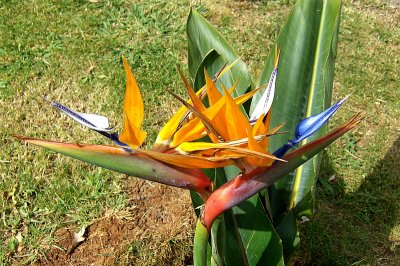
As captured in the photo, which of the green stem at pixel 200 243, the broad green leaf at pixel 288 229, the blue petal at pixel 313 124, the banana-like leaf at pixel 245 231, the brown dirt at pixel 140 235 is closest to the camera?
the blue petal at pixel 313 124

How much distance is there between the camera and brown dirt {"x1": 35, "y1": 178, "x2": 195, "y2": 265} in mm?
1787

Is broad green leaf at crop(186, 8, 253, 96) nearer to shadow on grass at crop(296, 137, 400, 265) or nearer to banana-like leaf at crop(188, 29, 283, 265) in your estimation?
banana-like leaf at crop(188, 29, 283, 265)

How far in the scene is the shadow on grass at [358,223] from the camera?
1832mm

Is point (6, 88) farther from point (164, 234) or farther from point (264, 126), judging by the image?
point (264, 126)

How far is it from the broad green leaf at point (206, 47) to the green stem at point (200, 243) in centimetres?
52

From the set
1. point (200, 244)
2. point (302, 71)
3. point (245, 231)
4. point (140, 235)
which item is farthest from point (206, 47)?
point (140, 235)

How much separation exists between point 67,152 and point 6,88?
5.97 ft

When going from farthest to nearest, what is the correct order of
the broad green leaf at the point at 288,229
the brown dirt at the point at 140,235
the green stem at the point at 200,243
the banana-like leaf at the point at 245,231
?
1. the brown dirt at the point at 140,235
2. the broad green leaf at the point at 288,229
3. the banana-like leaf at the point at 245,231
4. the green stem at the point at 200,243

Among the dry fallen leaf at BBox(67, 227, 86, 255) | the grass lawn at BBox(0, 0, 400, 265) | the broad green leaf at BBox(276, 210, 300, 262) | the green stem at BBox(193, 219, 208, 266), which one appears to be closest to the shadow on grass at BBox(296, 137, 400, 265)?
the grass lawn at BBox(0, 0, 400, 265)

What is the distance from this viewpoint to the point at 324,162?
7.17 ft

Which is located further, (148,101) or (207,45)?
(148,101)

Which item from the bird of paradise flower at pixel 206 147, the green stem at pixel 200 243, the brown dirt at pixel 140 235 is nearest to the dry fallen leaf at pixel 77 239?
the brown dirt at pixel 140 235

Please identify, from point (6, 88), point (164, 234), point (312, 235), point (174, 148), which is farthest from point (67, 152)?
point (6, 88)

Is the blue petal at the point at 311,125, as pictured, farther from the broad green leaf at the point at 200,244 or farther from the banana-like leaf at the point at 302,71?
the banana-like leaf at the point at 302,71
